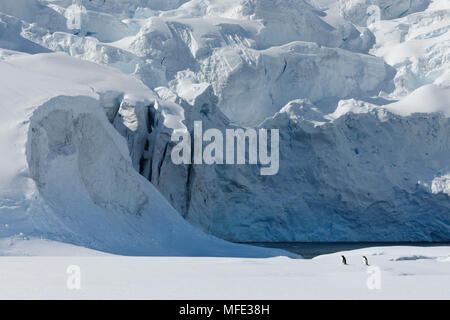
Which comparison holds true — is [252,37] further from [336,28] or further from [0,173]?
[0,173]

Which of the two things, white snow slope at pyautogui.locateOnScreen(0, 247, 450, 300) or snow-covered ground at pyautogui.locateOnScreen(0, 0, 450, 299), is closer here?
white snow slope at pyautogui.locateOnScreen(0, 247, 450, 300)

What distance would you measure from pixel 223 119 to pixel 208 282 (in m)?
19.5

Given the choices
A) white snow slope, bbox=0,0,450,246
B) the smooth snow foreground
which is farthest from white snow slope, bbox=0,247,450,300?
white snow slope, bbox=0,0,450,246

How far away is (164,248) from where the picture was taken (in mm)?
14156

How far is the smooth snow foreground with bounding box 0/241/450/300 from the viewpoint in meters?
5.62

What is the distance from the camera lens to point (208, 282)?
643 cm

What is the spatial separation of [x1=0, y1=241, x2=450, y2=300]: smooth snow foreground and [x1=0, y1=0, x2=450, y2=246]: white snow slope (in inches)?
171

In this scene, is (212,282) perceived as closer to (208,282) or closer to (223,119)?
(208,282)

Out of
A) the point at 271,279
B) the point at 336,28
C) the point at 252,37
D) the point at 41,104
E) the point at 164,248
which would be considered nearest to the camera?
the point at 271,279

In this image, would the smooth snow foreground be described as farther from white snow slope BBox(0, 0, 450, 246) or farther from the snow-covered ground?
white snow slope BBox(0, 0, 450, 246)

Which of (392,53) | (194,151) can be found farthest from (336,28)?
(194,151)
